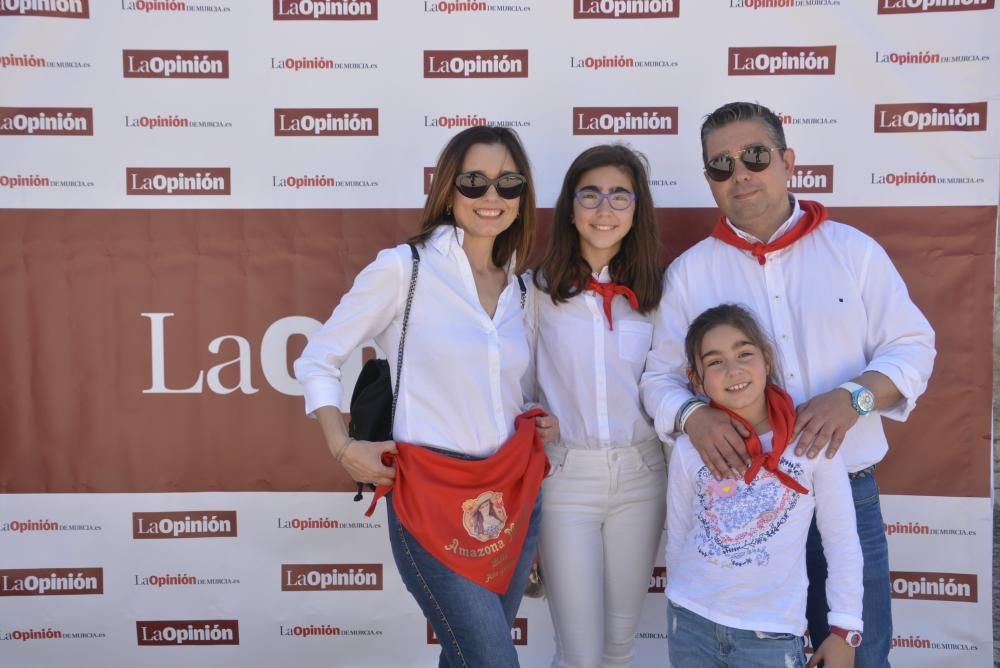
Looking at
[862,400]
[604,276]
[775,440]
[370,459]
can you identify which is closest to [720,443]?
[775,440]

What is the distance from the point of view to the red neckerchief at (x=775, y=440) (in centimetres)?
198

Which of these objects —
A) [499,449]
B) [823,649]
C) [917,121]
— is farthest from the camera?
[917,121]

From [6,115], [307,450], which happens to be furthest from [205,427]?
[6,115]

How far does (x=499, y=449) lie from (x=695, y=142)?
1693mm

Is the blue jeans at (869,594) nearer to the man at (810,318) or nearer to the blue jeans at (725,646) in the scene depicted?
the man at (810,318)

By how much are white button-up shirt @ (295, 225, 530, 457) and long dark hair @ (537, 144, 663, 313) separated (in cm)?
36

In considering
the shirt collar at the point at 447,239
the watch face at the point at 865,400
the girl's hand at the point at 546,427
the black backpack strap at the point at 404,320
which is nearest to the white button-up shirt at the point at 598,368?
the girl's hand at the point at 546,427

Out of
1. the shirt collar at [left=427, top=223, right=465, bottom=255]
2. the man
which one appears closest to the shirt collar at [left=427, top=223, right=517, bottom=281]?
the shirt collar at [left=427, top=223, right=465, bottom=255]

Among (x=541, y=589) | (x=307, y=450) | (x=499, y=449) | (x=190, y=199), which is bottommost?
(x=541, y=589)

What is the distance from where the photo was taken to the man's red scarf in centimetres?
202

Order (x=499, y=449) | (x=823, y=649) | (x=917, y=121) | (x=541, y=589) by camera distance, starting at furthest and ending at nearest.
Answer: (x=917, y=121), (x=541, y=589), (x=499, y=449), (x=823, y=649)

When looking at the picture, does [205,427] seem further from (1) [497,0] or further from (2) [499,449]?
(1) [497,0]

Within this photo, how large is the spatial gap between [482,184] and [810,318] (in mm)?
1001

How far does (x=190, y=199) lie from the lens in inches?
127
